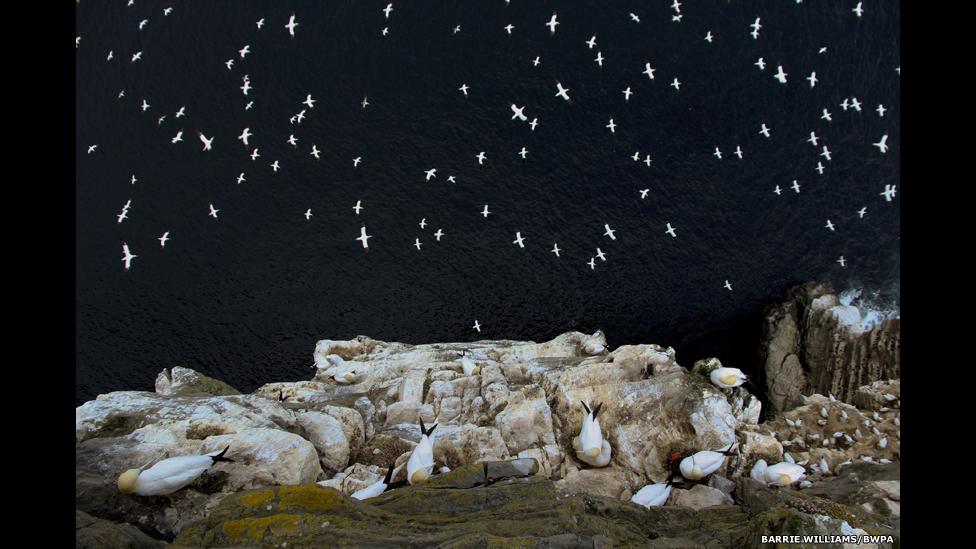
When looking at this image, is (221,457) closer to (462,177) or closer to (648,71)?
(462,177)

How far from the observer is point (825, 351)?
1828 inches

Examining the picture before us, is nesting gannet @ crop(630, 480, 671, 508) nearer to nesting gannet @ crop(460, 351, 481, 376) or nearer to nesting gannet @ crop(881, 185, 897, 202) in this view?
nesting gannet @ crop(460, 351, 481, 376)

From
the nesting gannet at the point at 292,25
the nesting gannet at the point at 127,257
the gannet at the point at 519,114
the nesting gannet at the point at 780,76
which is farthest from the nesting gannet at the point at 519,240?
the nesting gannet at the point at 127,257

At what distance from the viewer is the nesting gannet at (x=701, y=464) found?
23.9 metres

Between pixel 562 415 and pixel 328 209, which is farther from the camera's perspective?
pixel 328 209

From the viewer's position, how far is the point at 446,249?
183ft

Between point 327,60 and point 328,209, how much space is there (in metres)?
16.6

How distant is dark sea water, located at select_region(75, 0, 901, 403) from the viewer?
53.4m

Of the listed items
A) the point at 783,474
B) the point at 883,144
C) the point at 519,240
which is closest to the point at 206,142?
the point at 519,240

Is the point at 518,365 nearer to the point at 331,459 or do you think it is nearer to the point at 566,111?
the point at 331,459

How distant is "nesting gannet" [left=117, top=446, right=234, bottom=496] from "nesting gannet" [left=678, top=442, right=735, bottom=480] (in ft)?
57.3

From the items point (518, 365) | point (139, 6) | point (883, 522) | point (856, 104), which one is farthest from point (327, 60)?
point (883, 522)
